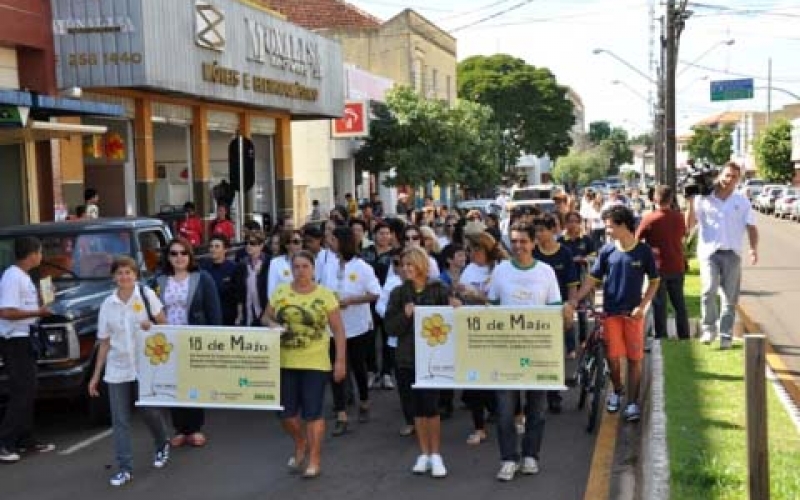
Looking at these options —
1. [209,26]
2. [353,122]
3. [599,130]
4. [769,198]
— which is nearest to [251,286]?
[209,26]

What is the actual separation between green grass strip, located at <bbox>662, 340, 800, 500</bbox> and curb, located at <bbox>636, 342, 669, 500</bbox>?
5 centimetres

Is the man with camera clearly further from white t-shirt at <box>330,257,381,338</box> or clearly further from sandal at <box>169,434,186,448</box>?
sandal at <box>169,434,186,448</box>

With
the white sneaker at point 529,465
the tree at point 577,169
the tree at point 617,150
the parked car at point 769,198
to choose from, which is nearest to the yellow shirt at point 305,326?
the white sneaker at point 529,465

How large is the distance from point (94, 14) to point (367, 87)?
2032 cm

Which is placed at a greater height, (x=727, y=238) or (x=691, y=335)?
(x=727, y=238)

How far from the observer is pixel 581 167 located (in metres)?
101

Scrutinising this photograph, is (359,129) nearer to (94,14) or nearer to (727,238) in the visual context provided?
(94,14)

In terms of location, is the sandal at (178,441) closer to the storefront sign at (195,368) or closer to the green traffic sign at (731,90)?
the storefront sign at (195,368)

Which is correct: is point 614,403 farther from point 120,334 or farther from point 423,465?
point 120,334

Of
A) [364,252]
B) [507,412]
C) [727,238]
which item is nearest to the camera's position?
[507,412]

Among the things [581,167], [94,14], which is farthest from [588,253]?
[581,167]

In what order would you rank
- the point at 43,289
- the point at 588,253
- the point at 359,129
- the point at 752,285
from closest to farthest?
the point at 43,289
the point at 588,253
the point at 752,285
the point at 359,129

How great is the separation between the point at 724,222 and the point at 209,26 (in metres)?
12.1

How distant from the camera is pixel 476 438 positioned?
8398 millimetres
